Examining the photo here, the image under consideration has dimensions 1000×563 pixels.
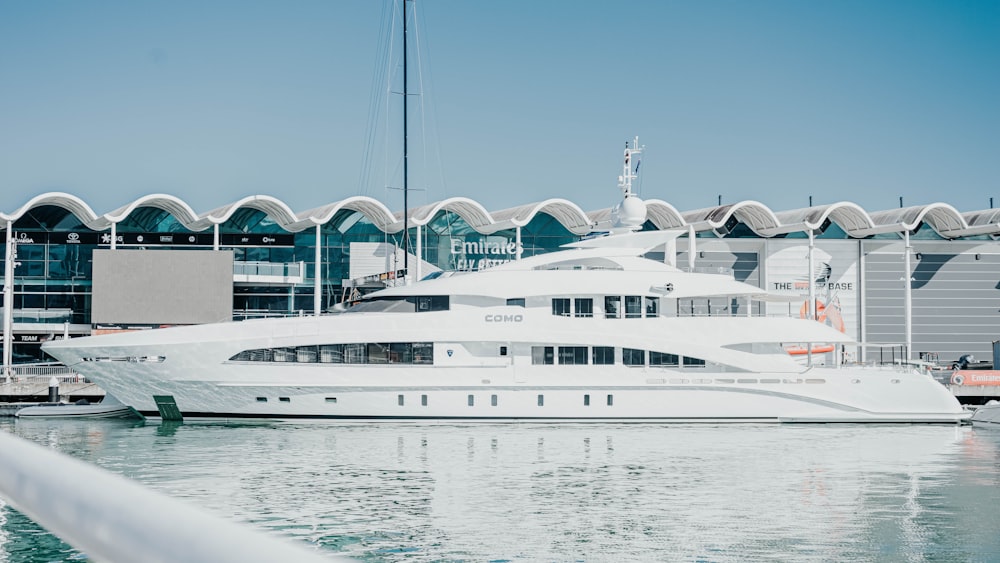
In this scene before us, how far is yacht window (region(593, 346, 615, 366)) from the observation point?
26.4m

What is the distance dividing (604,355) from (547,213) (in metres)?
23.5

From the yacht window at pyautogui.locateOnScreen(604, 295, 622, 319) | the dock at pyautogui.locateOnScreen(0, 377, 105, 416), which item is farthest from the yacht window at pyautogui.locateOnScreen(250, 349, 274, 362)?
the dock at pyautogui.locateOnScreen(0, 377, 105, 416)

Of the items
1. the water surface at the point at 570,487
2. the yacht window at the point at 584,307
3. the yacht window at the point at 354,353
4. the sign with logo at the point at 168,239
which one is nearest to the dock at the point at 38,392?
the water surface at the point at 570,487

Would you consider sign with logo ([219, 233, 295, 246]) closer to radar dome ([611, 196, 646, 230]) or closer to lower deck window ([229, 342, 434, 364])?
radar dome ([611, 196, 646, 230])

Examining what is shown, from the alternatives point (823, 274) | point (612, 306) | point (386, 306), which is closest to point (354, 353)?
point (386, 306)

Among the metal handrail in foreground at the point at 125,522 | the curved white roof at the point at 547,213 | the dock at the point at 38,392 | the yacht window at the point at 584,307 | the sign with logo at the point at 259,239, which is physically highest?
the curved white roof at the point at 547,213

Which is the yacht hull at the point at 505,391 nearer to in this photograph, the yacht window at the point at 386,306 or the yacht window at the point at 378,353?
the yacht window at the point at 378,353

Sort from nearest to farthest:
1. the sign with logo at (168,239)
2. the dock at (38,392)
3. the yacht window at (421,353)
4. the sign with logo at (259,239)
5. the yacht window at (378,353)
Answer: the yacht window at (378,353)
the yacht window at (421,353)
the dock at (38,392)
the sign with logo at (168,239)
the sign with logo at (259,239)

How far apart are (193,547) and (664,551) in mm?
10765

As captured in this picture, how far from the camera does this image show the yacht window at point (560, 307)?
2734cm

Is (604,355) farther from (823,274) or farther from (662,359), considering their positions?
(823,274)

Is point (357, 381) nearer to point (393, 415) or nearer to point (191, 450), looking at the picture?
point (393, 415)

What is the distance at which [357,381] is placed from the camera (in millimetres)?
25266

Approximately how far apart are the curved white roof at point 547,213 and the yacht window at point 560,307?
1989 centimetres
